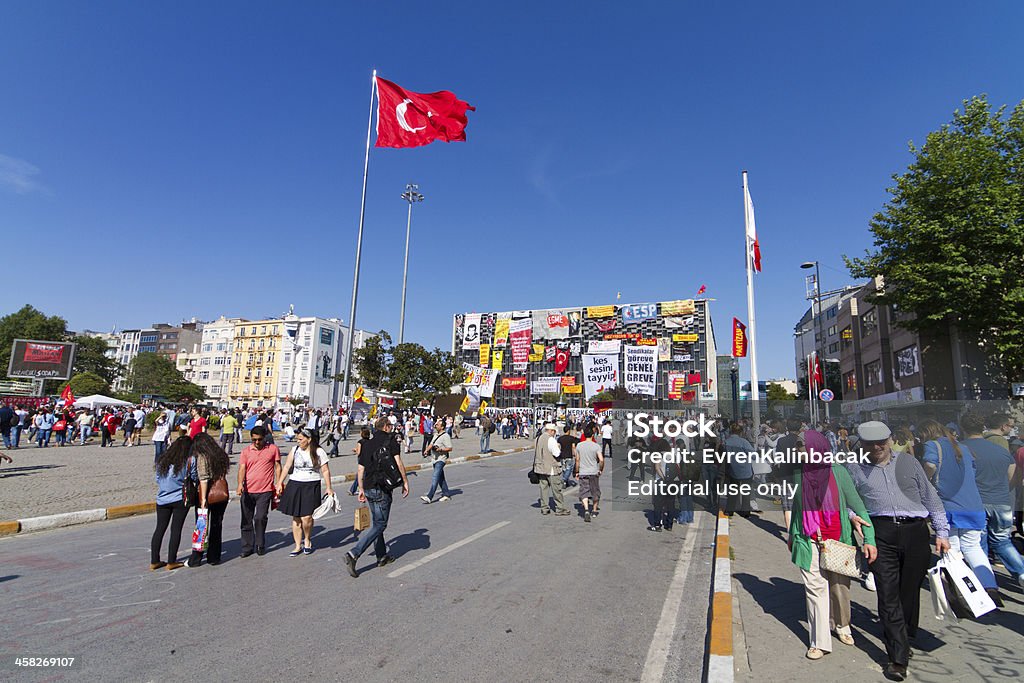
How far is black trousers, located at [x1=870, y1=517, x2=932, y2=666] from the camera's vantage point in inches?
168

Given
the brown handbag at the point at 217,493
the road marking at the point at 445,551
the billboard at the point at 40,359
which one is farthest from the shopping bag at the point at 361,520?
the billboard at the point at 40,359

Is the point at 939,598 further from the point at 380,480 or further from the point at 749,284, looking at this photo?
the point at 749,284

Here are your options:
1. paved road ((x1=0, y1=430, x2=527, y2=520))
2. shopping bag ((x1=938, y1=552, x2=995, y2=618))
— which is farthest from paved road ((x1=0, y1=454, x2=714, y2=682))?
paved road ((x1=0, y1=430, x2=527, y2=520))

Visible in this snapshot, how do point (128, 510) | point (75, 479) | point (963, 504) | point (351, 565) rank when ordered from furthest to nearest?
1. point (75, 479)
2. point (128, 510)
3. point (351, 565)
4. point (963, 504)

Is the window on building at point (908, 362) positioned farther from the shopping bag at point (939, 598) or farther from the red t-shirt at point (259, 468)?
the red t-shirt at point (259, 468)

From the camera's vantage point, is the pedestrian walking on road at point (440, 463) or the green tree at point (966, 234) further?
the green tree at point (966, 234)

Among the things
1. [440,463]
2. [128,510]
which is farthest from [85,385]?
[440,463]

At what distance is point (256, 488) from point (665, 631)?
17.8 ft

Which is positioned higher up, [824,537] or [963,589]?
[824,537]

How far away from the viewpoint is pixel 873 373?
43312 millimetres

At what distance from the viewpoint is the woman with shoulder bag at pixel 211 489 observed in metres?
6.62

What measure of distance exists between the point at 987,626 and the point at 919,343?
33245mm

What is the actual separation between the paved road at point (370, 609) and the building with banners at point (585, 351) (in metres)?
64.1

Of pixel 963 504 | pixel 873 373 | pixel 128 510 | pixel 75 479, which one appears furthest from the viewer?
pixel 873 373
